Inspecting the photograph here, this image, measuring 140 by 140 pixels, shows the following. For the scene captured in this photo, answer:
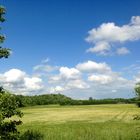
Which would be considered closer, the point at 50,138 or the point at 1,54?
the point at 1,54

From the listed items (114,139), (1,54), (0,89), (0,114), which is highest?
(1,54)

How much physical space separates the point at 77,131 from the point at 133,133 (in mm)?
7636

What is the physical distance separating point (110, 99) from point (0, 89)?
7046 inches

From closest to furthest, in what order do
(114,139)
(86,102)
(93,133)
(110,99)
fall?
(114,139) < (93,133) < (86,102) < (110,99)

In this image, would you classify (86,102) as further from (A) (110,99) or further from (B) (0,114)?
(B) (0,114)

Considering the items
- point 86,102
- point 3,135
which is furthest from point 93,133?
point 86,102

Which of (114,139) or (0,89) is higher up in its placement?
(0,89)

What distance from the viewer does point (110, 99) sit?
199m

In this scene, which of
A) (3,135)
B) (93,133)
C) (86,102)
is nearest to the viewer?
(3,135)

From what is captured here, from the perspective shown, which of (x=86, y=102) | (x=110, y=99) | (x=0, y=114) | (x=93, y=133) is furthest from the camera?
(x=110, y=99)

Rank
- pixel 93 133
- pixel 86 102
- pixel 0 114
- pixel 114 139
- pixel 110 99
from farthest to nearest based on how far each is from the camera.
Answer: pixel 110 99, pixel 86 102, pixel 93 133, pixel 114 139, pixel 0 114

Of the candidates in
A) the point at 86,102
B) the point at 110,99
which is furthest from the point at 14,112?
the point at 110,99

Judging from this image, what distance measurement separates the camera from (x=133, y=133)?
4331 cm

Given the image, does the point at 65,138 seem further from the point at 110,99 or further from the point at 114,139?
the point at 110,99
